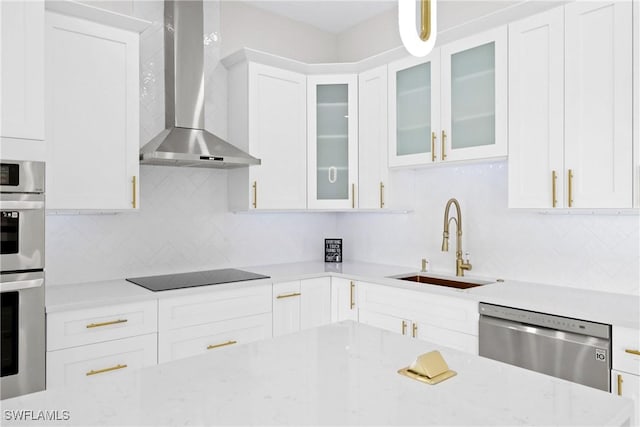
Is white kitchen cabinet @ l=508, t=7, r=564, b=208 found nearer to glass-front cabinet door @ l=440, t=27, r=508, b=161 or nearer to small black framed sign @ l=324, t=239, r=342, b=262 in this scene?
glass-front cabinet door @ l=440, t=27, r=508, b=161

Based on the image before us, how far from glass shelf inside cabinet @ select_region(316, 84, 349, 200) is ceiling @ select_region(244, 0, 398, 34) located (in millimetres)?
695

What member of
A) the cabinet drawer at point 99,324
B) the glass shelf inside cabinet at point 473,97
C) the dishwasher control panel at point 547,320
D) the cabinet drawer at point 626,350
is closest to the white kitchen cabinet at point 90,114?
the cabinet drawer at point 99,324

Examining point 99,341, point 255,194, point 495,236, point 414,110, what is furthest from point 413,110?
point 99,341

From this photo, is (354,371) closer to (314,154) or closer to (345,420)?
(345,420)

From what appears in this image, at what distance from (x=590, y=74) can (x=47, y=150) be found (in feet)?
9.03

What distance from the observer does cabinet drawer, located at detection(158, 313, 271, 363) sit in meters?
2.58

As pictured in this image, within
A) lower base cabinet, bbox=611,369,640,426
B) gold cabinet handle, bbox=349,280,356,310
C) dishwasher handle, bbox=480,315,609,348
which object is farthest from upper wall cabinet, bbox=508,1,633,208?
gold cabinet handle, bbox=349,280,356,310

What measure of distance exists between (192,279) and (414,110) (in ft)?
6.03

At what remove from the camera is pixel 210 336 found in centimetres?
273

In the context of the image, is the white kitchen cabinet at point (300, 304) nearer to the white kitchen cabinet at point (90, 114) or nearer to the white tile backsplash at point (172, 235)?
the white tile backsplash at point (172, 235)

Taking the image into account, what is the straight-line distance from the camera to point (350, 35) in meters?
4.11

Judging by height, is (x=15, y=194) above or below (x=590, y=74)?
below

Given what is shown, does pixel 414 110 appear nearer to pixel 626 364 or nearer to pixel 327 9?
pixel 327 9

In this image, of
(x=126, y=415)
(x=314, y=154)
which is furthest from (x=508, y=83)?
(x=126, y=415)
